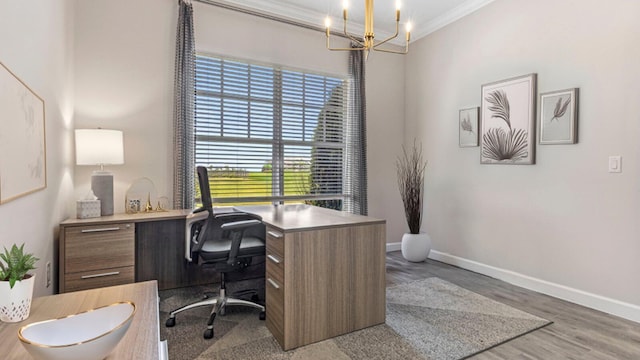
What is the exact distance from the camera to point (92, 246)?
247 cm

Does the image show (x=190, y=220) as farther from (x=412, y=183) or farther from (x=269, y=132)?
(x=412, y=183)

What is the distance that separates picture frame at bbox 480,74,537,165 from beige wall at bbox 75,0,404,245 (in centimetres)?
219

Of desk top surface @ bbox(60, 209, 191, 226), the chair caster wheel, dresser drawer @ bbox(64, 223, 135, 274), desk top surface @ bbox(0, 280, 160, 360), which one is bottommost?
the chair caster wheel

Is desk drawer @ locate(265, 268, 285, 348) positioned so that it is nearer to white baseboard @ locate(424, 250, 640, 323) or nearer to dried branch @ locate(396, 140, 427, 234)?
dried branch @ locate(396, 140, 427, 234)

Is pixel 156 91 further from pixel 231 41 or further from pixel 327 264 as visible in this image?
pixel 327 264

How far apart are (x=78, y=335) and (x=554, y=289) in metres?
3.47

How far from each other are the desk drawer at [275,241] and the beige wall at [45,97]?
49.2 inches

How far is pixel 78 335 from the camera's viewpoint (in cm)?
91

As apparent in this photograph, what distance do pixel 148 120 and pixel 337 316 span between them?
8.30 feet

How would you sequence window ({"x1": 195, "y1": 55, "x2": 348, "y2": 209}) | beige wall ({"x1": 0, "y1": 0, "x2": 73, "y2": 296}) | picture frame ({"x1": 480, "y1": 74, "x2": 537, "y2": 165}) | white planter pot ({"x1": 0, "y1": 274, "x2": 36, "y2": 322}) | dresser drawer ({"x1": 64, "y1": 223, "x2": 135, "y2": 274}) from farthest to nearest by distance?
1. window ({"x1": 195, "y1": 55, "x2": 348, "y2": 209})
2. picture frame ({"x1": 480, "y1": 74, "x2": 537, "y2": 165})
3. dresser drawer ({"x1": 64, "y1": 223, "x2": 135, "y2": 274})
4. beige wall ({"x1": 0, "y1": 0, "x2": 73, "y2": 296})
5. white planter pot ({"x1": 0, "y1": 274, "x2": 36, "y2": 322})

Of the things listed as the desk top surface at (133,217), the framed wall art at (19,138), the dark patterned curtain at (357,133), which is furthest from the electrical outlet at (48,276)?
the dark patterned curtain at (357,133)

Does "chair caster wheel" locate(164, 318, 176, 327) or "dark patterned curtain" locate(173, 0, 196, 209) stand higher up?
"dark patterned curtain" locate(173, 0, 196, 209)

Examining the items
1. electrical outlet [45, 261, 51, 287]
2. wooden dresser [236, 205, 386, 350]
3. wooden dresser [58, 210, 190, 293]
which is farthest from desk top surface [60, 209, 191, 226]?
wooden dresser [236, 205, 386, 350]

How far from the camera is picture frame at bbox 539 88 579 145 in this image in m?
2.75
